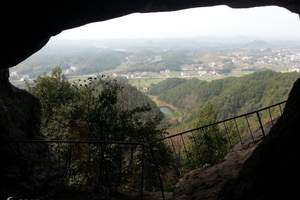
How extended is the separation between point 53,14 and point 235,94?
98.5 metres

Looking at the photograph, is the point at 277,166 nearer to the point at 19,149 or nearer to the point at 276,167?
the point at 276,167

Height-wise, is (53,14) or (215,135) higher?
(53,14)

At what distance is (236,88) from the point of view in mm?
112188

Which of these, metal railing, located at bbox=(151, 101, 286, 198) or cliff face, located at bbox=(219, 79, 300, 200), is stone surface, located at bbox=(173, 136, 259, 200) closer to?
metal railing, located at bbox=(151, 101, 286, 198)

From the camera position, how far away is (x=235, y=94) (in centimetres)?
10531

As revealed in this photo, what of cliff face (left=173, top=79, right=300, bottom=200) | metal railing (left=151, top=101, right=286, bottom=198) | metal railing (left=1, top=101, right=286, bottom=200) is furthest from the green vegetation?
cliff face (left=173, top=79, right=300, bottom=200)

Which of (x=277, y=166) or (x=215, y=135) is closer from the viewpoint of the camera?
(x=277, y=166)

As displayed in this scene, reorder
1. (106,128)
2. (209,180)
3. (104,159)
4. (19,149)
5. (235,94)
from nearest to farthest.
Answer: (209,180)
(19,149)
(104,159)
(106,128)
(235,94)

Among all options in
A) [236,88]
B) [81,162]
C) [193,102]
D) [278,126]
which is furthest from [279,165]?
[193,102]

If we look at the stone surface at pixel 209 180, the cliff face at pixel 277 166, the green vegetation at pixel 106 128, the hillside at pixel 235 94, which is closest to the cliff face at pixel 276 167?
the cliff face at pixel 277 166

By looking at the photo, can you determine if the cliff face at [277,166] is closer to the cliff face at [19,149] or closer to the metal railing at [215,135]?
the metal railing at [215,135]

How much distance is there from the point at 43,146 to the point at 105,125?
252 inches

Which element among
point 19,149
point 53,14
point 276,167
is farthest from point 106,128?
point 276,167

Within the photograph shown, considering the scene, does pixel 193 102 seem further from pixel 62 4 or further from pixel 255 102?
pixel 62 4
